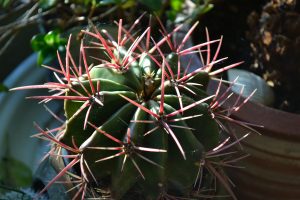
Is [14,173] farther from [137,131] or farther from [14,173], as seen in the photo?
[137,131]

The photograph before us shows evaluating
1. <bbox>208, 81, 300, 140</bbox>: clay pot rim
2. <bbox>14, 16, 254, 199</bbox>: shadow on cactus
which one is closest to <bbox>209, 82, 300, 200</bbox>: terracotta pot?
<bbox>208, 81, 300, 140</bbox>: clay pot rim

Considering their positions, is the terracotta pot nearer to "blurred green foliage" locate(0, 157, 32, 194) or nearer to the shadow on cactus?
the shadow on cactus

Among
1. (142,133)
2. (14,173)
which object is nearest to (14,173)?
(14,173)

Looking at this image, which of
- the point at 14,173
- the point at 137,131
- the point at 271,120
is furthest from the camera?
the point at 14,173

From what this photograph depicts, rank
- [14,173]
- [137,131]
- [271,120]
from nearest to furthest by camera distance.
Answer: [137,131] → [271,120] → [14,173]

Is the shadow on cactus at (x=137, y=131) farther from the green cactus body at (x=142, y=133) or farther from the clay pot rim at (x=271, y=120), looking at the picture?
the clay pot rim at (x=271, y=120)

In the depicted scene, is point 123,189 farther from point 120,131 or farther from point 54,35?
point 54,35
